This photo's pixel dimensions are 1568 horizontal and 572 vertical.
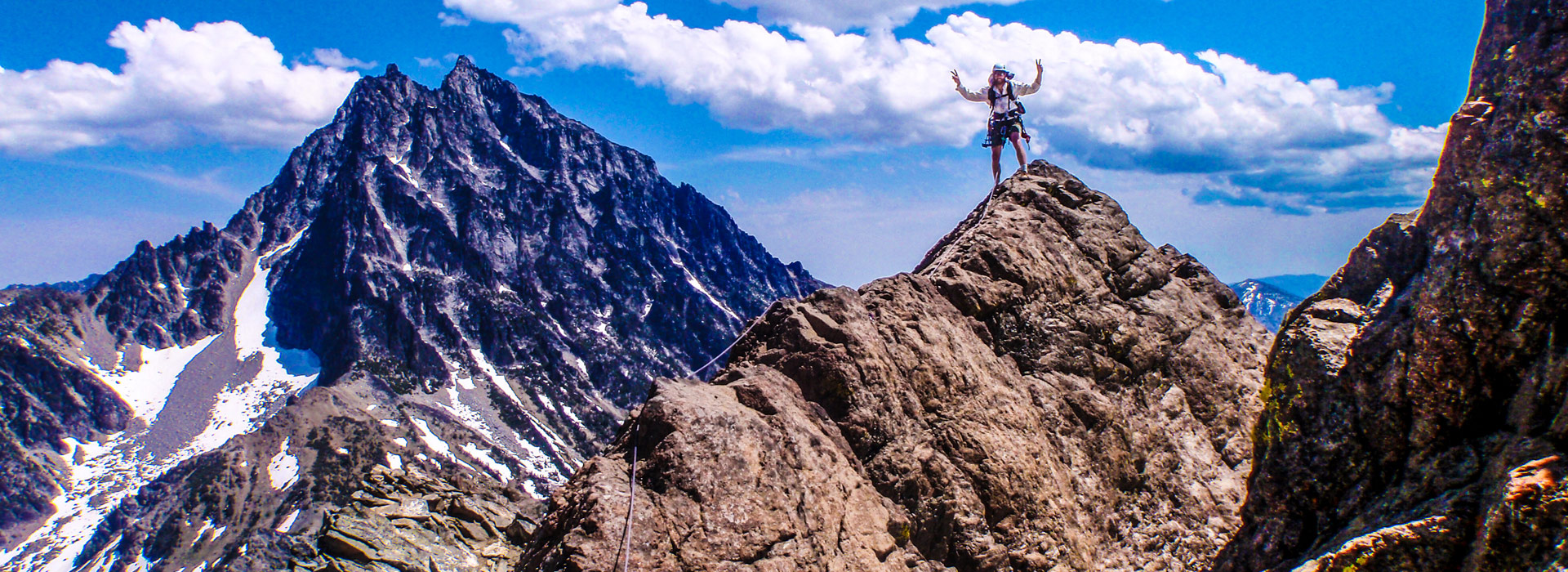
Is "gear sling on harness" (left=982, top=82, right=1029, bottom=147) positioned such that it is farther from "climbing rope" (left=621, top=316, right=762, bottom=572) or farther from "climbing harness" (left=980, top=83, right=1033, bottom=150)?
"climbing rope" (left=621, top=316, right=762, bottom=572)

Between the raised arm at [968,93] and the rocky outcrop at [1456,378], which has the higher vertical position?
the raised arm at [968,93]

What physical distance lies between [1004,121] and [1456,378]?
14045 millimetres

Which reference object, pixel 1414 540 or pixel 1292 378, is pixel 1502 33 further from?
pixel 1414 540

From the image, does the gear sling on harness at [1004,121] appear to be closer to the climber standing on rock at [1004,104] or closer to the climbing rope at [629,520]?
the climber standing on rock at [1004,104]

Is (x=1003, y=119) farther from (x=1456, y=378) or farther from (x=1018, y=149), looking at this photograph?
(x=1456, y=378)

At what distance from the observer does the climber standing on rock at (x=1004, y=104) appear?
71.4 feet

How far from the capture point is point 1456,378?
355 inches

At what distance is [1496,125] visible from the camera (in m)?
9.57

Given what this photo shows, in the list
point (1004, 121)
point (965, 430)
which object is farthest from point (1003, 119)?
point (965, 430)

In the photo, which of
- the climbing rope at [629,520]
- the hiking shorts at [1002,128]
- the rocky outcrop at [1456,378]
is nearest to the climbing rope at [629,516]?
the climbing rope at [629,520]

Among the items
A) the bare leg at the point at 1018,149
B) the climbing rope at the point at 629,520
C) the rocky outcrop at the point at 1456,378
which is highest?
the bare leg at the point at 1018,149

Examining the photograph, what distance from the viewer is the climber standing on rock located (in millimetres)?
21766

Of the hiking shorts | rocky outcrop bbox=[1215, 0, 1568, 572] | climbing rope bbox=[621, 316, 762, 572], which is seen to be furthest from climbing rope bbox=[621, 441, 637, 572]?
the hiking shorts

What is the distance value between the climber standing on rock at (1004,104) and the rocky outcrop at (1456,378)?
1120 cm
